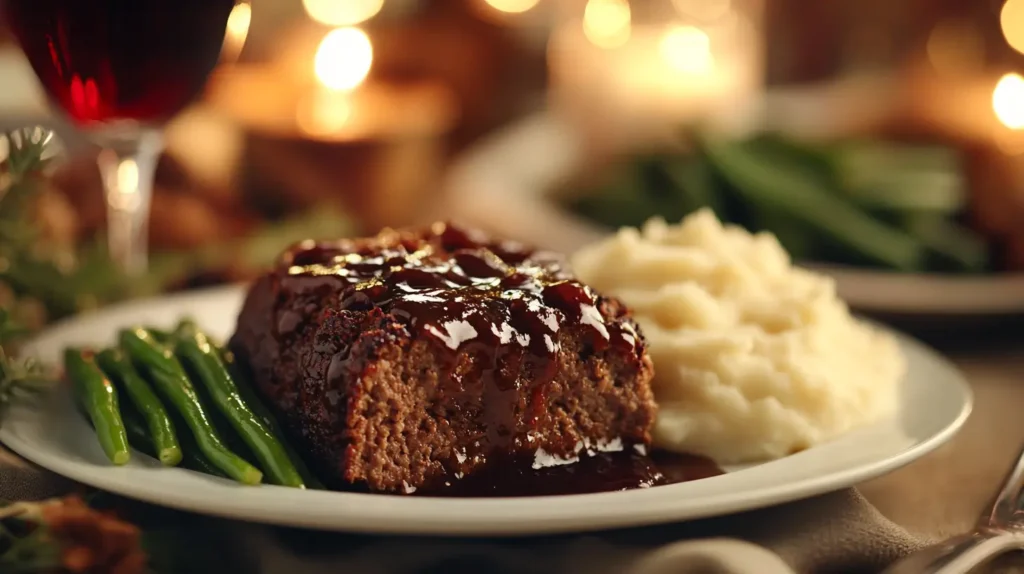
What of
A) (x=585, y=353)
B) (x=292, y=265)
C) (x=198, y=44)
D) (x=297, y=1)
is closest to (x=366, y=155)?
(x=198, y=44)

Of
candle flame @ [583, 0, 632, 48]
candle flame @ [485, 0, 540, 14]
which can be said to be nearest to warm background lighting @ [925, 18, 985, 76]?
candle flame @ [583, 0, 632, 48]

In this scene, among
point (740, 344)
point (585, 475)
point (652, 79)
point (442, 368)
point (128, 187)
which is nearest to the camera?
point (442, 368)

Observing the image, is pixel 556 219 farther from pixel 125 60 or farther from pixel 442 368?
pixel 442 368

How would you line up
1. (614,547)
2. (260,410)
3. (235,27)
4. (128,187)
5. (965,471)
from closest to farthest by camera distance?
(614,547)
(260,410)
(965,471)
(235,27)
(128,187)

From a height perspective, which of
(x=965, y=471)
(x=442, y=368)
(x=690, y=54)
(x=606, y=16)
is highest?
(x=606, y=16)

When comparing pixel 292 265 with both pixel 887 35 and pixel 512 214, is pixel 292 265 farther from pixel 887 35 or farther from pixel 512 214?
pixel 887 35

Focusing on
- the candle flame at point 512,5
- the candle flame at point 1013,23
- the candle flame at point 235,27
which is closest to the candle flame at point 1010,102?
the candle flame at point 1013,23

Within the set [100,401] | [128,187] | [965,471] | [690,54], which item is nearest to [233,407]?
[100,401]
